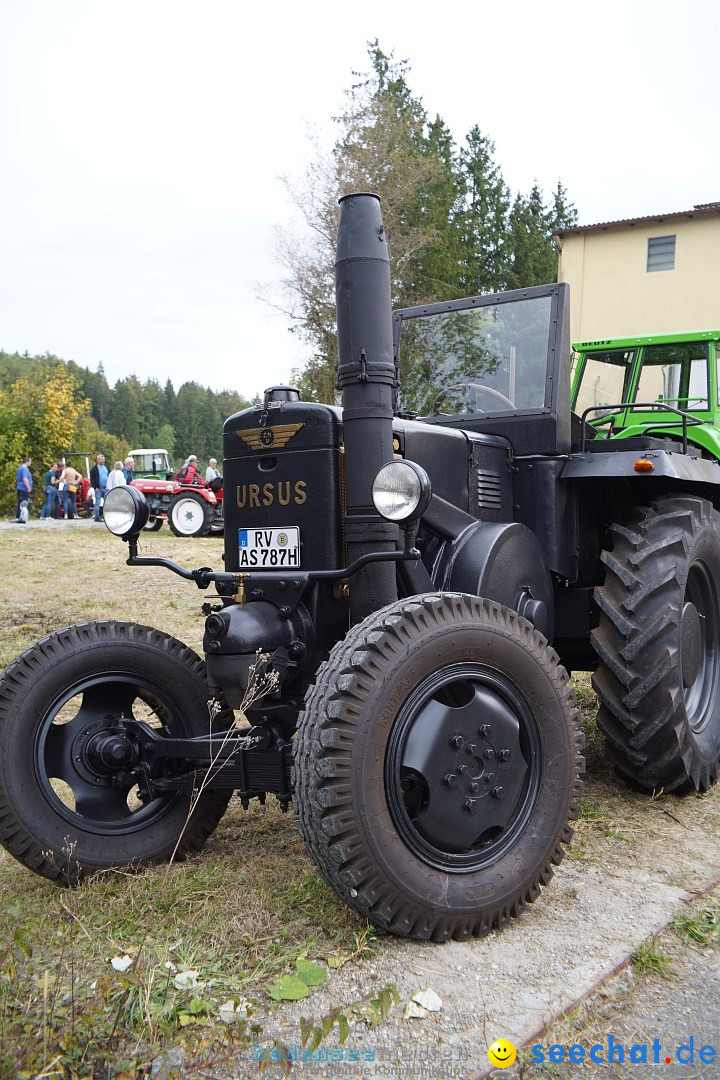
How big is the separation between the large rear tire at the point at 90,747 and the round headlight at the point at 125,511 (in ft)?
1.28

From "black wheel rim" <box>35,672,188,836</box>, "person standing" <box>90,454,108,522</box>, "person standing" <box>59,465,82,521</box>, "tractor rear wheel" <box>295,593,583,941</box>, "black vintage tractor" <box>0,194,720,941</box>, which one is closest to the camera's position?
"tractor rear wheel" <box>295,593,583,941</box>

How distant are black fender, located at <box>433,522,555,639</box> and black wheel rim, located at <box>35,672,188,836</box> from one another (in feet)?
4.16

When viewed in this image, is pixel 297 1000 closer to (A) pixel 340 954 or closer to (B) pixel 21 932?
(A) pixel 340 954

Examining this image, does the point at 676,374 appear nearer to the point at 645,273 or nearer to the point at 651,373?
the point at 651,373

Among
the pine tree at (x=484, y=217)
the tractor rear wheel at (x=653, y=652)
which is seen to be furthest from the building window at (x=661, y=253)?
the tractor rear wheel at (x=653, y=652)

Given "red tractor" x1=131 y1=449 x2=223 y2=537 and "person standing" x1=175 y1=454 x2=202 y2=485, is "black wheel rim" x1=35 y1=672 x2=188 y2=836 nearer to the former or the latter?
"red tractor" x1=131 y1=449 x2=223 y2=537

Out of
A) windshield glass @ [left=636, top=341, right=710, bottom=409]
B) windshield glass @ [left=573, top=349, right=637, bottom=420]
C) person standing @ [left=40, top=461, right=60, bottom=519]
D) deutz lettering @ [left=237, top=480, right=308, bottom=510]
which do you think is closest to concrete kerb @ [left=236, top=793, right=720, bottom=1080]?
deutz lettering @ [left=237, top=480, right=308, bottom=510]

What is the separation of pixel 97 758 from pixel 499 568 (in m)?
1.79

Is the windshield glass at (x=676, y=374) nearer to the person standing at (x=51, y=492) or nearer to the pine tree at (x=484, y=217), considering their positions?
the person standing at (x=51, y=492)

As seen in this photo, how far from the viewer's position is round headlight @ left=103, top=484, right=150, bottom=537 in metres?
3.71

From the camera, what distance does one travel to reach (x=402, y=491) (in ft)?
10.3

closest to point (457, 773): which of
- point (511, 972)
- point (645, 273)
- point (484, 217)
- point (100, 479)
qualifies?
point (511, 972)

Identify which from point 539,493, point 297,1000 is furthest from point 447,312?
point 297,1000

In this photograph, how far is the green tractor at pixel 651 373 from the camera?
8.29 metres
